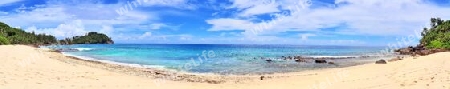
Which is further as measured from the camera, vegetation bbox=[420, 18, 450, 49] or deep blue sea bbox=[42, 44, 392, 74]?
vegetation bbox=[420, 18, 450, 49]

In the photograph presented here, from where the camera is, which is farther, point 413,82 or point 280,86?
point 280,86

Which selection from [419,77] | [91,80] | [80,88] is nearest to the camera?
[80,88]

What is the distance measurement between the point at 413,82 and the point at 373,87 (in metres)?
1.41

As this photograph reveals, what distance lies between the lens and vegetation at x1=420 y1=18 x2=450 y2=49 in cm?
7126

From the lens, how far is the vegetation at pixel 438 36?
71262 millimetres

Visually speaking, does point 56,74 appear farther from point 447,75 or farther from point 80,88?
point 447,75

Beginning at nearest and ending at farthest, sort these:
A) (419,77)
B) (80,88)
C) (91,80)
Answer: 1. (80,88)
2. (419,77)
3. (91,80)

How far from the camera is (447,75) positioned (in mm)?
16922

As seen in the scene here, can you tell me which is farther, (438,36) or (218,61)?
(438,36)

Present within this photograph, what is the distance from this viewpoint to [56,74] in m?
19.9

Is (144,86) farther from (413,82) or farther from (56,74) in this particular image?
(413,82)

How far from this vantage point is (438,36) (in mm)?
81625

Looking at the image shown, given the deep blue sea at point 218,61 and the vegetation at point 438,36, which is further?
the vegetation at point 438,36

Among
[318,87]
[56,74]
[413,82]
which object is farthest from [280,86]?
[56,74]
